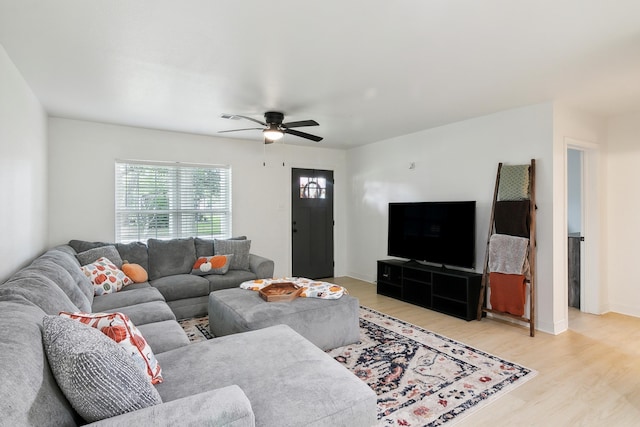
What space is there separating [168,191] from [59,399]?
4116mm

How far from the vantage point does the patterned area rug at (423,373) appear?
224 cm

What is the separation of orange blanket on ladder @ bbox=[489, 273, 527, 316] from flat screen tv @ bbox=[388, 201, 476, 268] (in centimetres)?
39

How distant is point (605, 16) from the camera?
6.53ft

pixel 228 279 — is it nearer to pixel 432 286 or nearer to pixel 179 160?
pixel 179 160

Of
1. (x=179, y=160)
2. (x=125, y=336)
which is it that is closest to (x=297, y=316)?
(x=125, y=336)

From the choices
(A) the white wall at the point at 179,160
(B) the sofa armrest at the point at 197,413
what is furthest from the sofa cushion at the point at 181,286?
(B) the sofa armrest at the point at 197,413

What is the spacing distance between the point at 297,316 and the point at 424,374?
44.0 inches

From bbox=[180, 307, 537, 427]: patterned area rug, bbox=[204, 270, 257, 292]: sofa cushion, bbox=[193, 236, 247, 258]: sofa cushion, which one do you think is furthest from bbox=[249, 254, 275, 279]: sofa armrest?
bbox=[180, 307, 537, 427]: patterned area rug

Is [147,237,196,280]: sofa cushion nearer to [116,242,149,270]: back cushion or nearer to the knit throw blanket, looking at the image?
[116,242,149,270]: back cushion

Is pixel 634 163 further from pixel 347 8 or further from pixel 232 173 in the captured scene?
pixel 232 173

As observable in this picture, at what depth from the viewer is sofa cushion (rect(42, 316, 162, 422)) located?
1.16 meters

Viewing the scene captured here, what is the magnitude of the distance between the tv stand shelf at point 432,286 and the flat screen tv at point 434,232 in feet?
0.50

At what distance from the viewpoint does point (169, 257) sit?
4480 mm

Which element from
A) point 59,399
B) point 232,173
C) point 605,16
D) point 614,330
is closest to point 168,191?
point 232,173
